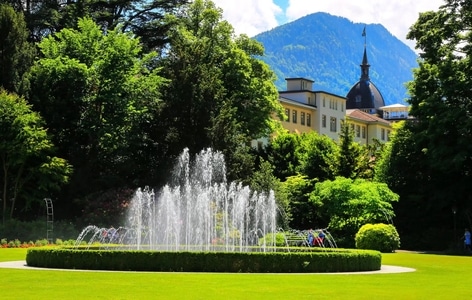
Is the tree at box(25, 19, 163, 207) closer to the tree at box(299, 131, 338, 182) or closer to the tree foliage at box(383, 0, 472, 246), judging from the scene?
the tree at box(299, 131, 338, 182)

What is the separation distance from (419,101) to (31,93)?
25194 mm

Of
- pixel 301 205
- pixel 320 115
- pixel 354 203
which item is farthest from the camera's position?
pixel 320 115

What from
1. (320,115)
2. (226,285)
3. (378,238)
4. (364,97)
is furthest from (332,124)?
(226,285)

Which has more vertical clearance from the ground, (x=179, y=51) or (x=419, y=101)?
(x=179, y=51)

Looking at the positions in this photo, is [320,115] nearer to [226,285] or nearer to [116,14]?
[116,14]

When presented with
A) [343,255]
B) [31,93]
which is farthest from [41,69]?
[343,255]

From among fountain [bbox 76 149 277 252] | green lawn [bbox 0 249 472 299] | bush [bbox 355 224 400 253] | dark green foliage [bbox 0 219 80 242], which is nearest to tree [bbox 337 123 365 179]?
fountain [bbox 76 149 277 252]

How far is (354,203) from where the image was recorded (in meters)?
44.9

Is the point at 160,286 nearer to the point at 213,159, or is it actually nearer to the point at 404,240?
the point at 213,159

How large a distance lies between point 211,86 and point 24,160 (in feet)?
42.5

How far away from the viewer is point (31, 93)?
155ft

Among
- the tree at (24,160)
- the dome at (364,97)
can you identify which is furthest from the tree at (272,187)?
the dome at (364,97)

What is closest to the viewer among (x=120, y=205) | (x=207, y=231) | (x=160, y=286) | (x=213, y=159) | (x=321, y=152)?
(x=160, y=286)

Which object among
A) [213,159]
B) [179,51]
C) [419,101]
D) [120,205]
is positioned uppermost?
[179,51]
